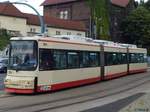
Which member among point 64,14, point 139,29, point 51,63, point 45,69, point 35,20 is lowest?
point 45,69

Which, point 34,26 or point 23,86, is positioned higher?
point 34,26

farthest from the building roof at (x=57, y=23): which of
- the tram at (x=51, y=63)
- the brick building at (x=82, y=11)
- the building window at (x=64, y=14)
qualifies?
the tram at (x=51, y=63)

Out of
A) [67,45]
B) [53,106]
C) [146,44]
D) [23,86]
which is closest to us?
[53,106]

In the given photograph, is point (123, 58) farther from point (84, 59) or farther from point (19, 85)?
point (19, 85)

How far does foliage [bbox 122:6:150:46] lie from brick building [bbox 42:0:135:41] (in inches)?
115

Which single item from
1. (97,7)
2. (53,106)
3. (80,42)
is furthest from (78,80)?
(97,7)

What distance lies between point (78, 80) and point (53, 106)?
9.24m

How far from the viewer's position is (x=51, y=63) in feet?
75.1

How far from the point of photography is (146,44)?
8950cm

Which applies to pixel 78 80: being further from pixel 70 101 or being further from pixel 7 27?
pixel 7 27

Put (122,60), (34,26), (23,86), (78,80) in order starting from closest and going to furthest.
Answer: (23,86) → (78,80) → (122,60) → (34,26)

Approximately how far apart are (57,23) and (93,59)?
5204cm

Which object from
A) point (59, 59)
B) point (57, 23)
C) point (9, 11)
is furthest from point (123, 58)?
point (57, 23)

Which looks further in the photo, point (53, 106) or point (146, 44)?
point (146, 44)
